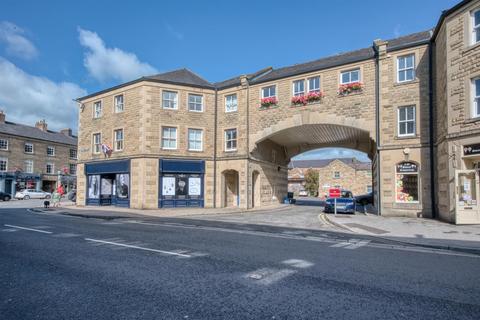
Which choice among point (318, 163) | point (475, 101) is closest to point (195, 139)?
point (475, 101)

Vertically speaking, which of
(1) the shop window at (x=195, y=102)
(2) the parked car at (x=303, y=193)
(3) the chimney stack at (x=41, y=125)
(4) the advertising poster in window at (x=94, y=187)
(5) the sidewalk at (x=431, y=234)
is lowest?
(2) the parked car at (x=303, y=193)

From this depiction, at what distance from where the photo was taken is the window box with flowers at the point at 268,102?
2253 centimetres

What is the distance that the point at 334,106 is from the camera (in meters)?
20.2

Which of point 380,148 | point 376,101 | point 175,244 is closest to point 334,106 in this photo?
point 376,101

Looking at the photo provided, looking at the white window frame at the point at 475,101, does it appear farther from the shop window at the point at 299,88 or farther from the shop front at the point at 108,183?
the shop front at the point at 108,183

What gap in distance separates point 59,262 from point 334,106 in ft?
58.2

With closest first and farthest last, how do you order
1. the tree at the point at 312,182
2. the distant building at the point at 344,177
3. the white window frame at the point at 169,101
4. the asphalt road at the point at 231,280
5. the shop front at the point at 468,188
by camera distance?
1. the asphalt road at the point at 231,280
2. the shop front at the point at 468,188
3. the white window frame at the point at 169,101
4. the distant building at the point at 344,177
5. the tree at the point at 312,182

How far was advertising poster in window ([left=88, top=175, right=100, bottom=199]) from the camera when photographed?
84.1ft

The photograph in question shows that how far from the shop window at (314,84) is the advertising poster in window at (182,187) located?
1113 cm

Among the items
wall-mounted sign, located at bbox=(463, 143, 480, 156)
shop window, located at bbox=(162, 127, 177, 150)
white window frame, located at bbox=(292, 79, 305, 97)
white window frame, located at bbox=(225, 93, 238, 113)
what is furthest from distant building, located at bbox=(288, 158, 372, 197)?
wall-mounted sign, located at bbox=(463, 143, 480, 156)

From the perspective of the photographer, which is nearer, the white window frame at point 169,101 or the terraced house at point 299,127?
the terraced house at point 299,127

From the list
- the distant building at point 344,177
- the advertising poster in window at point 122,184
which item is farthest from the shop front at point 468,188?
the distant building at point 344,177

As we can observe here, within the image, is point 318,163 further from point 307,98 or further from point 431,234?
point 431,234

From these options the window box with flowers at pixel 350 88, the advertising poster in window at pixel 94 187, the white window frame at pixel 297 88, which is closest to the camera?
the window box with flowers at pixel 350 88
